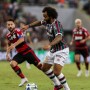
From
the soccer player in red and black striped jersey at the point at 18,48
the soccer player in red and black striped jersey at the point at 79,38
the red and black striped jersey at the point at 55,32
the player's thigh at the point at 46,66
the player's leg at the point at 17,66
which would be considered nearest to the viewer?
the red and black striped jersey at the point at 55,32

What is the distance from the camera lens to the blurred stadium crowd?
33.5 meters

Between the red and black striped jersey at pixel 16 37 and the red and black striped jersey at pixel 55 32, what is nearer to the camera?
the red and black striped jersey at pixel 55 32

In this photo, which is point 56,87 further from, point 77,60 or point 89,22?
point 89,22

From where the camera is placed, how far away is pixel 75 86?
57.1 feet

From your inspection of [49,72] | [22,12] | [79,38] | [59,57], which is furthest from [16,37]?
[22,12]

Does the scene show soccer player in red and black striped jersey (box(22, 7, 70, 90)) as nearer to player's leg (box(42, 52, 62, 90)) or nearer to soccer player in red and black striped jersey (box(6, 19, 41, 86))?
player's leg (box(42, 52, 62, 90))

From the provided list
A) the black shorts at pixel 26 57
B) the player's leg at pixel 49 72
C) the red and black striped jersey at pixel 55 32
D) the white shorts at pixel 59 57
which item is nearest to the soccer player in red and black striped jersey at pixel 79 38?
the black shorts at pixel 26 57

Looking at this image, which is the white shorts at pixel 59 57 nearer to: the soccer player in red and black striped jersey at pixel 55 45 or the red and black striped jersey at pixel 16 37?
the soccer player in red and black striped jersey at pixel 55 45

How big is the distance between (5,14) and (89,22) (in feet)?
25.2

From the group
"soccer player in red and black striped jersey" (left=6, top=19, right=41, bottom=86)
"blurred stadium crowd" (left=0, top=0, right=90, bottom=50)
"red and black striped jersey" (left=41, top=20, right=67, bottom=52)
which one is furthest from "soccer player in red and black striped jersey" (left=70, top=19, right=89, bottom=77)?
"blurred stadium crowd" (left=0, top=0, right=90, bottom=50)

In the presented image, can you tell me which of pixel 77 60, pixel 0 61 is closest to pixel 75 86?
pixel 77 60

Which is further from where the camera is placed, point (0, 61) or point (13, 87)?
point (0, 61)

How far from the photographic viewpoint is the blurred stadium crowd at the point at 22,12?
33.5 m

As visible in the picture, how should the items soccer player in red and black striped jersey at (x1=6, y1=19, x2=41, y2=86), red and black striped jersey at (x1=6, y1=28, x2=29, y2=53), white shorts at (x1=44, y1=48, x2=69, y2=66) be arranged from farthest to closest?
red and black striped jersey at (x1=6, y1=28, x2=29, y2=53)
soccer player in red and black striped jersey at (x1=6, y1=19, x2=41, y2=86)
white shorts at (x1=44, y1=48, x2=69, y2=66)
